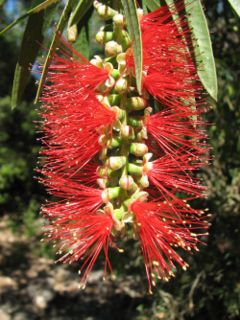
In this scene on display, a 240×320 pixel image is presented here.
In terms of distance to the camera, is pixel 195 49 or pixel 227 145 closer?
pixel 195 49

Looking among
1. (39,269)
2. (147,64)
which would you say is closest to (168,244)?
(147,64)

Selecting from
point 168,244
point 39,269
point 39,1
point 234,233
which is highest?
point 39,1

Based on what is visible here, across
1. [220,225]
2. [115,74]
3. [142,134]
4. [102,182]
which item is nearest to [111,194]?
[102,182]

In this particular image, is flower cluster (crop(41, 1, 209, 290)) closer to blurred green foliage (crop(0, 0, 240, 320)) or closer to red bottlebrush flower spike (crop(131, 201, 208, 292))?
red bottlebrush flower spike (crop(131, 201, 208, 292))

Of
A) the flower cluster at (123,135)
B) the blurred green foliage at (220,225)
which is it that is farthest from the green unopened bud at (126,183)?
the blurred green foliage at (220,225)

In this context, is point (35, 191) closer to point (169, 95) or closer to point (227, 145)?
point (227, 145)

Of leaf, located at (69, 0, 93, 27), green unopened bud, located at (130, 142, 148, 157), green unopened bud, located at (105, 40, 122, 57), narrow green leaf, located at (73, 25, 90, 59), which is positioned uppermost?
leaf, located at (69, 0, 93, 27)

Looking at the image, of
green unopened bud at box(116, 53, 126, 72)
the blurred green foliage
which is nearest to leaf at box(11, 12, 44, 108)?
green unopened bud at box(116, 53, 126, 72)
